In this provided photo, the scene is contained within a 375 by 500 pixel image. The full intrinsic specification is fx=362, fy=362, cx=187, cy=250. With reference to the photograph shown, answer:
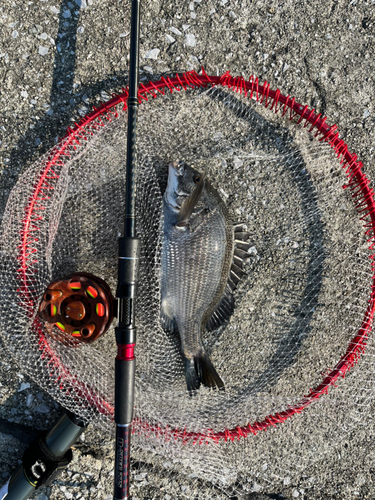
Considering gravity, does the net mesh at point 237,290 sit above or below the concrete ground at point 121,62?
below

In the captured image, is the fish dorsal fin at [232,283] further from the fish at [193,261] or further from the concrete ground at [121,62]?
the concrete ground at [121,62]

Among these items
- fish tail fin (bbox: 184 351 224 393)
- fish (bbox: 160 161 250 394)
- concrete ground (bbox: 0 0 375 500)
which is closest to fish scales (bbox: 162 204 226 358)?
fish (bbox: 160 161 250 394)

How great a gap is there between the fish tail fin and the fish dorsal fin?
0.58 ft

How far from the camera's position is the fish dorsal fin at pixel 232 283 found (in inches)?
78.0

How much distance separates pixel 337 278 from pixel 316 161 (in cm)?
69

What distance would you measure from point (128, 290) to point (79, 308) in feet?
0.95

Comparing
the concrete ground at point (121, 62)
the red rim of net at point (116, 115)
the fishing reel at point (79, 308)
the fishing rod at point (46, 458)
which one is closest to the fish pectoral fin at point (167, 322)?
the fishing reel at point (79, 308)

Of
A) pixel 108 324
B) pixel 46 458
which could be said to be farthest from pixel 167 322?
pixel 46 458

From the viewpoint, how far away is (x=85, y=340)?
1785 mm

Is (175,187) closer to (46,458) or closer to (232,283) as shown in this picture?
(232,283)

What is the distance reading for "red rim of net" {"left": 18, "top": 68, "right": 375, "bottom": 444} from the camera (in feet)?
6.13

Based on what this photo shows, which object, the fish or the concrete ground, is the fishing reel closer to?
the fish

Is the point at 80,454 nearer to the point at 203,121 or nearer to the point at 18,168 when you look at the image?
the point at 18,168

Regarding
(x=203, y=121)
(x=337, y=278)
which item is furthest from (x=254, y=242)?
(x=203, y=121)
